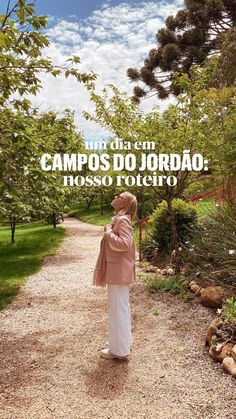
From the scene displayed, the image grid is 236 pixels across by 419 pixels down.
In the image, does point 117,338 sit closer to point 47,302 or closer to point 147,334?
point 147,334

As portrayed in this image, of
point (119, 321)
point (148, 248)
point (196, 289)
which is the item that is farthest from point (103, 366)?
point (148, 248)

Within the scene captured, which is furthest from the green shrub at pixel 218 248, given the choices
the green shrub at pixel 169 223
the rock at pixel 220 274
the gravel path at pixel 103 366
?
the green shrub at pixel 169 223

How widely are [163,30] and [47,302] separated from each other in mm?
25171

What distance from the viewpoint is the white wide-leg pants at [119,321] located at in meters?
4.91

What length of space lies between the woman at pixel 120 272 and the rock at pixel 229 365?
120 centimetres

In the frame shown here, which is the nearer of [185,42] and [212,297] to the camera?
[212,297]

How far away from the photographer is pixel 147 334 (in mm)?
5855

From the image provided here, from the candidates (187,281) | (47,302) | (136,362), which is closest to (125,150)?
(187,281)

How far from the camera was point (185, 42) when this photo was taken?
89.4 ft

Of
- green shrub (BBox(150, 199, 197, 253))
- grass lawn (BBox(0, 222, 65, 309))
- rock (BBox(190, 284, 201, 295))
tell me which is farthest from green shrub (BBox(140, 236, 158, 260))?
rock (BBox(190, 284, 201, 295))

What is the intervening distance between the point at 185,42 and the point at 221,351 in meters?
26.4

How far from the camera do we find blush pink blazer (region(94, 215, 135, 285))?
15.8ft

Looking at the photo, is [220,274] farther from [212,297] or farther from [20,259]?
[20,259]

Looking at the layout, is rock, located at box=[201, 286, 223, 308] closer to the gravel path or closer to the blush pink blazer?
the gravel path
